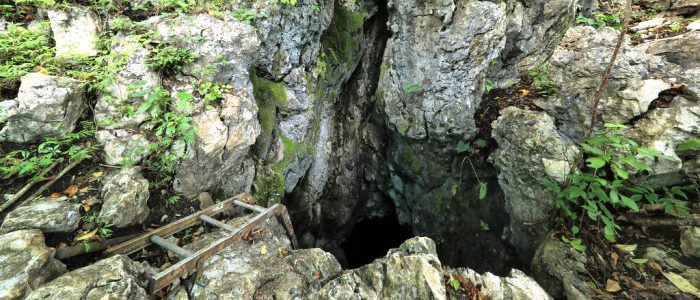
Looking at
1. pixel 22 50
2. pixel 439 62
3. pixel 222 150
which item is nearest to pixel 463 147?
pixel 439 62

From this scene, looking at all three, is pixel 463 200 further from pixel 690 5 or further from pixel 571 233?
pixel 690 5

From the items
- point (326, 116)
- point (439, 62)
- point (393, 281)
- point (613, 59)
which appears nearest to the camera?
point (393, 281)

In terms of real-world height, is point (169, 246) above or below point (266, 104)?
below

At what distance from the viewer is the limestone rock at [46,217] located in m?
2.81

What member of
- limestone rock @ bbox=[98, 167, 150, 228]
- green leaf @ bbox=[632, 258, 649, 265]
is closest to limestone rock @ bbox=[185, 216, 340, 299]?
limestone rock @ bbox=[98, 167, 150, 228]

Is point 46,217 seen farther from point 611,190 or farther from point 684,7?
point 684,7

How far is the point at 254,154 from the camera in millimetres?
5922

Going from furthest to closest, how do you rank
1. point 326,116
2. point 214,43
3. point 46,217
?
point 326,116 < point 214,43 < point 46,217

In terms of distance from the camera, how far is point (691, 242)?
3.50m

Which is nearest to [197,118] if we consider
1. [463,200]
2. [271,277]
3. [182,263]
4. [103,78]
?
[103,78]

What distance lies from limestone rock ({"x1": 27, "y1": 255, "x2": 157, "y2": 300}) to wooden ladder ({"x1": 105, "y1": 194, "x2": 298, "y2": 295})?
180mm

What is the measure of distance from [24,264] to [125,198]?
1.10 metres

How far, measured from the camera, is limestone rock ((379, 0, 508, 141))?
657cm

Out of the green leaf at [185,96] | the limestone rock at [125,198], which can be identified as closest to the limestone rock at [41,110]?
the limestone rock at [125,198]
